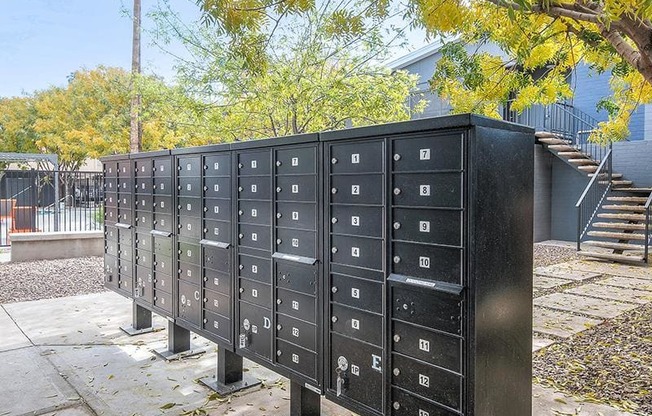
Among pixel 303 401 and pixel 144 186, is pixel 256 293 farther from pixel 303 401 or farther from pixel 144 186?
pixel 144 186

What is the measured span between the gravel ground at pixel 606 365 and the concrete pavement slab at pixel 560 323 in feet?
0.35

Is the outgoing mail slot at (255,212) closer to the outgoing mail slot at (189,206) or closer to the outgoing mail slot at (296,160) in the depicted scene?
the outgoing mail slot at (296,160)

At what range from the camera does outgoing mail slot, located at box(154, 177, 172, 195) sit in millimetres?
3816

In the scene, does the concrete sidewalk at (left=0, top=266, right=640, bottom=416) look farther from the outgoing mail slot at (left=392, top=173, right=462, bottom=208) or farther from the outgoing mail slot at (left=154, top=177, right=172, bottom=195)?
the outgoing mail slot at (left=392, top=173, right=462, bottom=208)

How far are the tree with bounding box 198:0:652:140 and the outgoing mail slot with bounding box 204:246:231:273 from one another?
1.47 meters

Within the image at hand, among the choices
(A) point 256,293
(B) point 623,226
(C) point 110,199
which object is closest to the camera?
(A) point 256,293

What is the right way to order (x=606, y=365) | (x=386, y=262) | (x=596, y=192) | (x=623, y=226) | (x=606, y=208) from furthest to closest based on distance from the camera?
(x=596, y=192) → (x=606, y=208) → (x=623, y=226) → (x=606, y=365) → (x=386, y=262)

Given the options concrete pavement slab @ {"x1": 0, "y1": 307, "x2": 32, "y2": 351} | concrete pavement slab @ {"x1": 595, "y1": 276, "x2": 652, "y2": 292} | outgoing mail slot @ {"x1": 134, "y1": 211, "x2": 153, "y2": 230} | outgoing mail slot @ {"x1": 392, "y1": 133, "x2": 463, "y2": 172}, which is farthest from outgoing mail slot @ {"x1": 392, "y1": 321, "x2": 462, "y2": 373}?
concrete pavement slab @ {"x1": 595, "y1": 276, "x2": 652, "y2": 292}

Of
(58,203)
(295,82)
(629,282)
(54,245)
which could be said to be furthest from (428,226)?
(58,203)

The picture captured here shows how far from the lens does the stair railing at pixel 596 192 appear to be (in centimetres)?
1008

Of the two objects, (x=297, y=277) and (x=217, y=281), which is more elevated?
(x=297, y=277)

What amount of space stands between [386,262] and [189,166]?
2.00 metres

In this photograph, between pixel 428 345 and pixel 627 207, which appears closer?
pixel 428 345

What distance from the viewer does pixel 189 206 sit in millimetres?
3555
